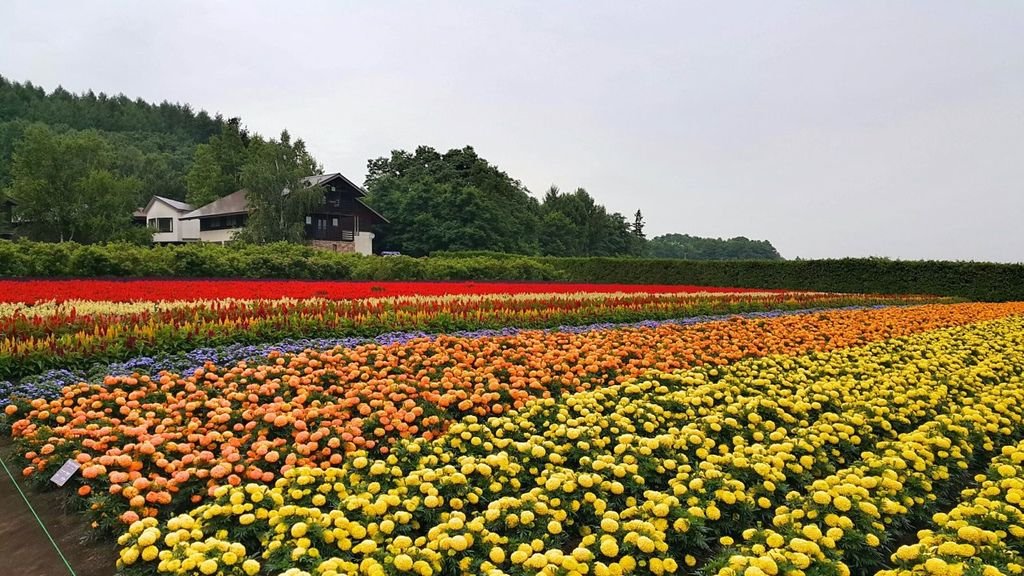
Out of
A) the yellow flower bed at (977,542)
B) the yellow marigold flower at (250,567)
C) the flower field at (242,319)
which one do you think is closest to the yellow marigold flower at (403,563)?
the yellow marigold flower at (250,567)

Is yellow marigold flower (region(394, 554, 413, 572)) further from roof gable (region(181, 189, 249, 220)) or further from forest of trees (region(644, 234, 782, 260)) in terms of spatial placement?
forest of trees (region(644, 234, 782, 260))

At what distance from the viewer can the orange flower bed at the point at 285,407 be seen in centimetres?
381

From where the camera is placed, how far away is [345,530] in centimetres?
294

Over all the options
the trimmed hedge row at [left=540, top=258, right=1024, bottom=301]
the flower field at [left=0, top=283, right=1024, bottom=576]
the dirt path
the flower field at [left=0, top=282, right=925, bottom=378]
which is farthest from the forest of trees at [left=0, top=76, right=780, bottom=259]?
the dirt path

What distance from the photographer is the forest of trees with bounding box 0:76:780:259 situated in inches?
1593

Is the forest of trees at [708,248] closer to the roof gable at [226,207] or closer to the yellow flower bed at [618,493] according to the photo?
the roof gable at [226,207]

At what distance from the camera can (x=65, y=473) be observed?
12.4 feet

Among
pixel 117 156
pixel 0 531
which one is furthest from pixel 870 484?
pixel 117 156

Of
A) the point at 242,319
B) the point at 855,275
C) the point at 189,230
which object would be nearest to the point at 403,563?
the point at 242,319

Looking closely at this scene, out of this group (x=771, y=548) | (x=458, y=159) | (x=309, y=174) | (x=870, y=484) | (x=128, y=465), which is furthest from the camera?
(x=458, y=159)

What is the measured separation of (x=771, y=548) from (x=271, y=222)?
131 feet

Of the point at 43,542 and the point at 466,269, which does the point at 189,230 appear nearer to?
the point at 466,269

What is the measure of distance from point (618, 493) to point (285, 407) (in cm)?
276

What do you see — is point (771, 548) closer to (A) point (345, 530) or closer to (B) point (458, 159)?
(A) point (345, 530)
